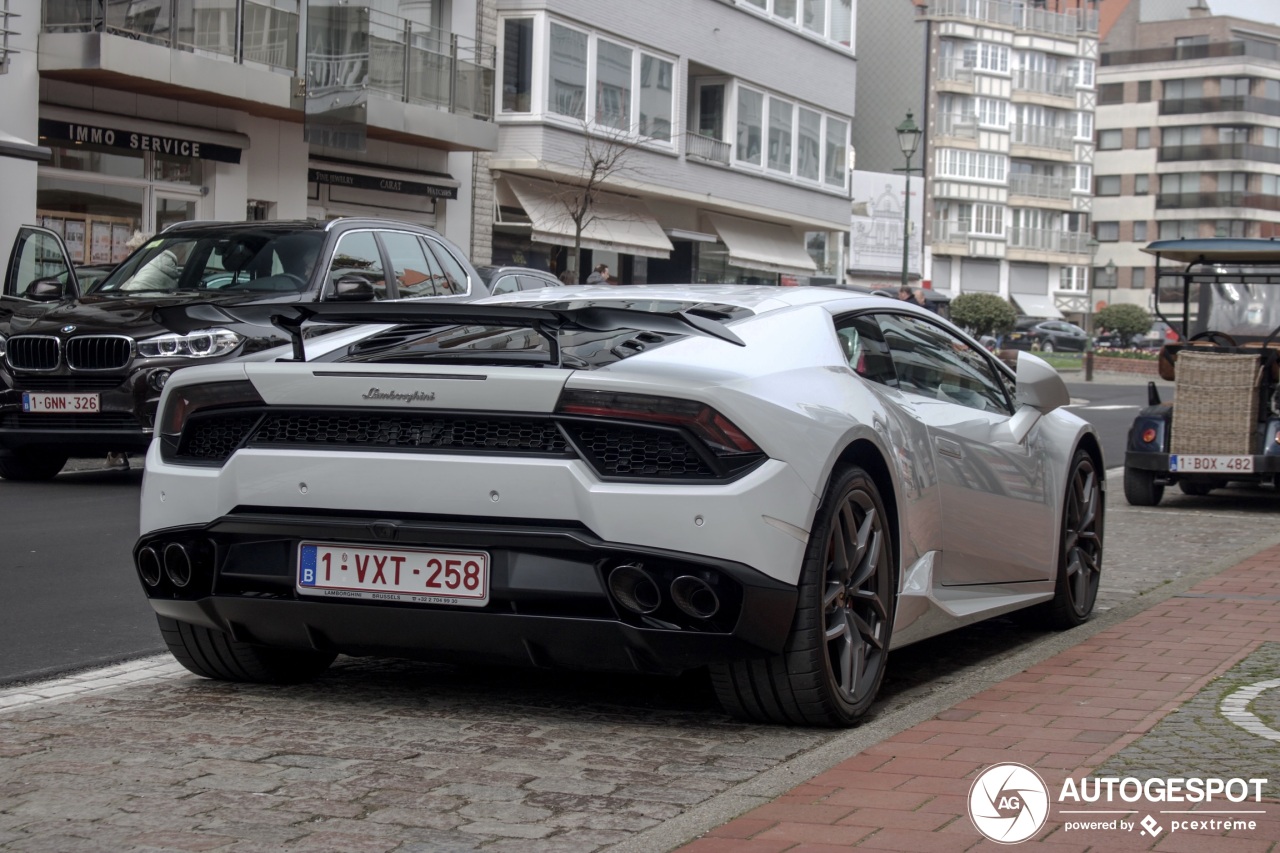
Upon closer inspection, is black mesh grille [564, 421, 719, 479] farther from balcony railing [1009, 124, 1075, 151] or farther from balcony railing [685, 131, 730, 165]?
balcony railing [1009, 124, 1075, 151]

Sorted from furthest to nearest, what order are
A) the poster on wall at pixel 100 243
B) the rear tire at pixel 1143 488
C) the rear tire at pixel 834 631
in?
the poster on wall at pixel 100 243, the rear tire at pixel 1143 488, the rear tire at pixel 834 631

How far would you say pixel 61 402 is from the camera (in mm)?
12141

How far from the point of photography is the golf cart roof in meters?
14.7

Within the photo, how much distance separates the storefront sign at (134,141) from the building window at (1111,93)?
335ft

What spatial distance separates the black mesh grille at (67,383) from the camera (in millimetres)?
12047

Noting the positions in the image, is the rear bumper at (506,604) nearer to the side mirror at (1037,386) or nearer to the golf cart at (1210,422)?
the side mirror at (1037,386)

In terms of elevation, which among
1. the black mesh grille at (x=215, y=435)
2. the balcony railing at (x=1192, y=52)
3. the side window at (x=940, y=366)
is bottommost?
the black mesh grille at (x=215, y=435)

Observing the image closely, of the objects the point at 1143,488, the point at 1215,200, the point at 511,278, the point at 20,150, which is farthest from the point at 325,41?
the point at 1215,200

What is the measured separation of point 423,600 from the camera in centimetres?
482

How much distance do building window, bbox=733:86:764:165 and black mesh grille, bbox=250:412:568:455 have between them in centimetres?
3781

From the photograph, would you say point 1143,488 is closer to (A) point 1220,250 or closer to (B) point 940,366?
(A) point 1220,250

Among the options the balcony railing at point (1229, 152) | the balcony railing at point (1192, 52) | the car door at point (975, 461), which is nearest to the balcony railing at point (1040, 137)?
the balcony railing at point (1229, 152)

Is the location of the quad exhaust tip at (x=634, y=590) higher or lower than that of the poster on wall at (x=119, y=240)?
lower

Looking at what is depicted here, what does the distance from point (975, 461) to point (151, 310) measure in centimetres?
748
